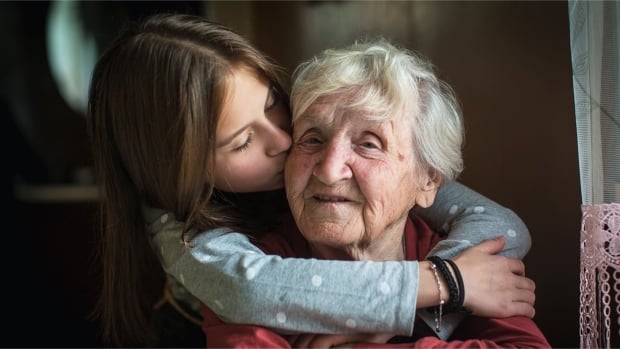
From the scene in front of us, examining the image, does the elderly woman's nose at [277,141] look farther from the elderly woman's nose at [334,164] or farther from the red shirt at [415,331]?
the red shirt at [415,331]

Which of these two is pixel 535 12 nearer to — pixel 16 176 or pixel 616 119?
pixel 616 119

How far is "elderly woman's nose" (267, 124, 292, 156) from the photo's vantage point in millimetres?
1309

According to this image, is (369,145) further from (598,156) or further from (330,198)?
(598,156)

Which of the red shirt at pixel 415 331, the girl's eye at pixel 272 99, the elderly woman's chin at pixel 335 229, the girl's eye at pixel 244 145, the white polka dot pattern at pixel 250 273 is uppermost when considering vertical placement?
the girl's eye at pixel 272 99

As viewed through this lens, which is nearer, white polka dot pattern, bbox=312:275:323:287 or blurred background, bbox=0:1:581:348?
white polka dot pattern, bbox=312:275:323:287

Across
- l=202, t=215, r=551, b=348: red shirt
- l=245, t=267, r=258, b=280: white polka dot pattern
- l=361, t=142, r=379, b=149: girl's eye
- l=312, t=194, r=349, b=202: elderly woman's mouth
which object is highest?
l=361, t=142, r=379, b=149: girl's eye

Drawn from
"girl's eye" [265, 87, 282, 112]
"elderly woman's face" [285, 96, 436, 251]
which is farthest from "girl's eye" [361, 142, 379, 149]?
"girl's eye" [265, 87, 282, 112]

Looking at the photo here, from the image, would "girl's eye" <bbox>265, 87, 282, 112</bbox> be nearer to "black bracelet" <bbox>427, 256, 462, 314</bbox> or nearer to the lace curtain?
"black bracelet" <bbox>427, 256, 462, 314</bbox>

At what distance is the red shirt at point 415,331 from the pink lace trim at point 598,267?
11cm

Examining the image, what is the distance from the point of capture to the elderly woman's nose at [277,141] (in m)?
1.31

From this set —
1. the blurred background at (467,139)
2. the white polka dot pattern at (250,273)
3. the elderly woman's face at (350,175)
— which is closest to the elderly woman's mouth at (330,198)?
the elderly woman's face at (350,175)

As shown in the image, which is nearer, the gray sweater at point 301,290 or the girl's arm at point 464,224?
the gray sweater at point 301,290

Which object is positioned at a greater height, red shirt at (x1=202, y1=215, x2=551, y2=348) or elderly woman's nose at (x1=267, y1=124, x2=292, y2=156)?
elderly woman's nose at (x1=267, y1=124, x2=292, y2=156)

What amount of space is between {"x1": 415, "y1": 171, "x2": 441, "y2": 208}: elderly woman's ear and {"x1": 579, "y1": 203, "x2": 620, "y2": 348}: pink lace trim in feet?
1.12
